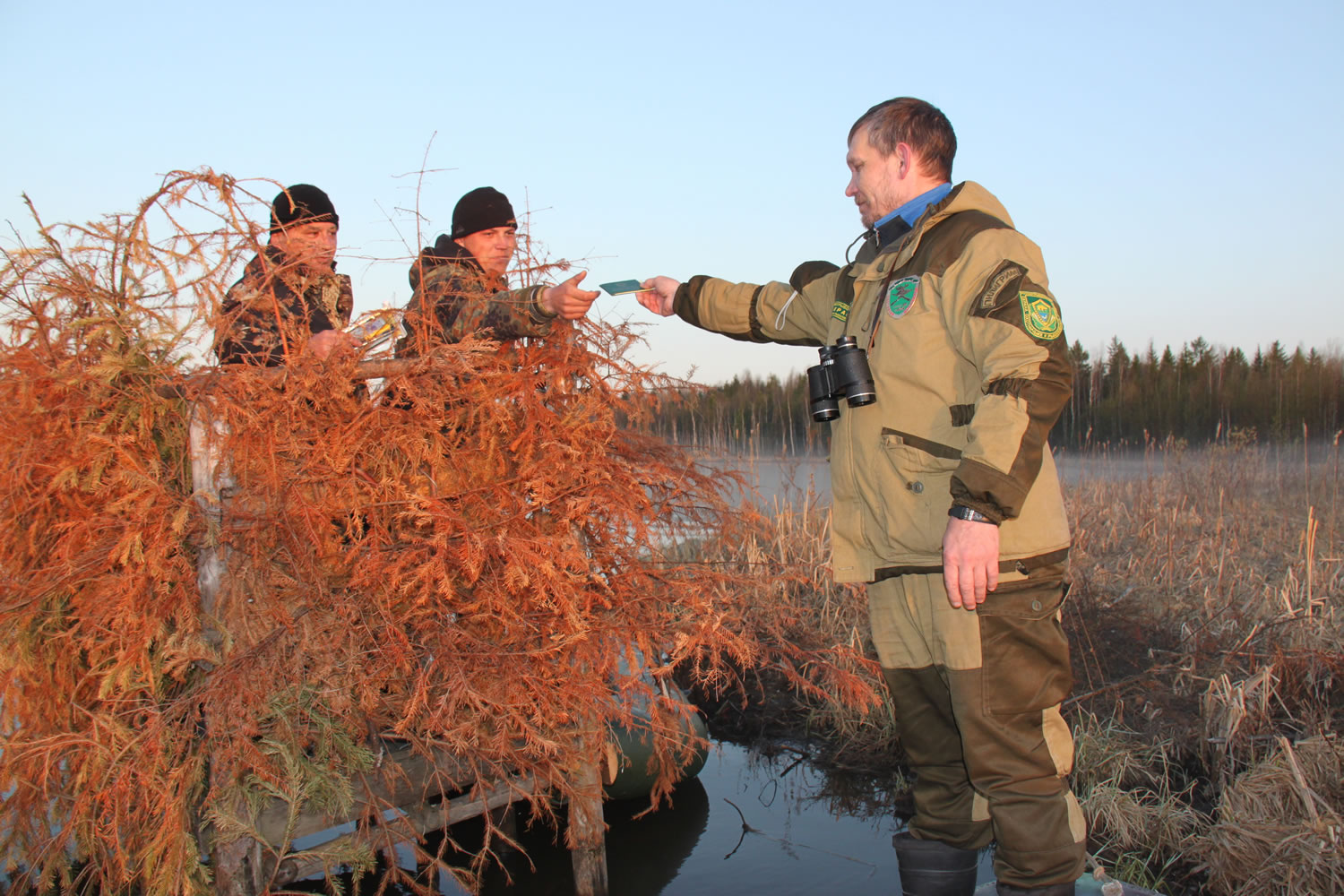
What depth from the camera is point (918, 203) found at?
8.11 ft

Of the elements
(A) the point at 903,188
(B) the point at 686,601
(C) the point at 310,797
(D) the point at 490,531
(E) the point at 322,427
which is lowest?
(C) the point at 310,797

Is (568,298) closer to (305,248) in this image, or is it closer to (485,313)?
(485,313)

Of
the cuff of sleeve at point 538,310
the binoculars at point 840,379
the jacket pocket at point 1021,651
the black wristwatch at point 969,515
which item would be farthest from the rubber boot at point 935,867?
the cuff of sleeve at point 538,310

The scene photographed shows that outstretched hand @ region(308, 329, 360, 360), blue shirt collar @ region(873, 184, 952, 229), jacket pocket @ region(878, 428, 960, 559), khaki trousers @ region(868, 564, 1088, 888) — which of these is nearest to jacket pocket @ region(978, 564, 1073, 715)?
khaki trousers @ region(868, 564, 1088, 888)

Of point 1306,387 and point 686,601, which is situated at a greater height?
point 1306,387

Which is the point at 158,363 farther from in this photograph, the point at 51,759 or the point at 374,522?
the point at 51,759

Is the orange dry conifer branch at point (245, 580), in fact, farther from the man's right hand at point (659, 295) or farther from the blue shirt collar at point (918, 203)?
the blue shirt collar at point (918, 203)

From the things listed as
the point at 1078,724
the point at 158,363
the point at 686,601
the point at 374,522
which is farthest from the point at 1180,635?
the point at 158,363

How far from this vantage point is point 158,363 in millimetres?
2604

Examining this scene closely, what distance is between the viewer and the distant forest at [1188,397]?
12.7 m

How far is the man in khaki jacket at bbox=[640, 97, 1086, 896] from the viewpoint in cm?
210

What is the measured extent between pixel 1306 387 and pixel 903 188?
14665 mm

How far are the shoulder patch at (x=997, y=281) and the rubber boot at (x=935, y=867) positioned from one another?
150 centimetres

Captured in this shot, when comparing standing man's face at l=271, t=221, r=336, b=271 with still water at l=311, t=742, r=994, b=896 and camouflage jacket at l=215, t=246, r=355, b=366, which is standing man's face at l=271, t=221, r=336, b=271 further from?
still water at l=311, t=742, r=994, b=896
